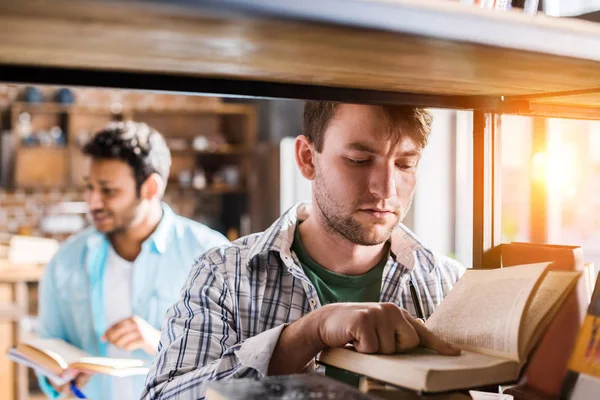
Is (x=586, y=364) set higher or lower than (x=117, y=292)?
higher

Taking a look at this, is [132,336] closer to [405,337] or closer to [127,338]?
[127,338]

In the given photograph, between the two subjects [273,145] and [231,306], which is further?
[273,145]

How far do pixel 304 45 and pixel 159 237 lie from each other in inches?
89.6

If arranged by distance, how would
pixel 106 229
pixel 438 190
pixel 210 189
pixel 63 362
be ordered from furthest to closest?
pixel 210 189
pixel 438 190
pixel 106 229
pixel 63 362

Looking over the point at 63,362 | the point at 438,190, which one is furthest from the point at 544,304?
the point at 438,190

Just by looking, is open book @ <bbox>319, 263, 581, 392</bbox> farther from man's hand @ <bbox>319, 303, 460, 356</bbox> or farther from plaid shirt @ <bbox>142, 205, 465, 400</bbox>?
plaid shirt @ <bbox>142, 205, 465, 400</bbox>

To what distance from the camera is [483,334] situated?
0.77 m

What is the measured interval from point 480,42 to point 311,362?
0.50m

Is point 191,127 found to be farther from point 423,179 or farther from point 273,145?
point 423,179

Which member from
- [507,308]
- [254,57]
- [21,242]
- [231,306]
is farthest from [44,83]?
[21,242]

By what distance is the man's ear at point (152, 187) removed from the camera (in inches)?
119

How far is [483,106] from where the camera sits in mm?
1066

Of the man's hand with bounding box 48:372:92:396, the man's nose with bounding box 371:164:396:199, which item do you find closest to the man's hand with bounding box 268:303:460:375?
the man's nose with bounding box 371:164:396:199

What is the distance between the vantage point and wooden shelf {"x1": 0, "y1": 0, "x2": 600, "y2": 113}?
53 cm
